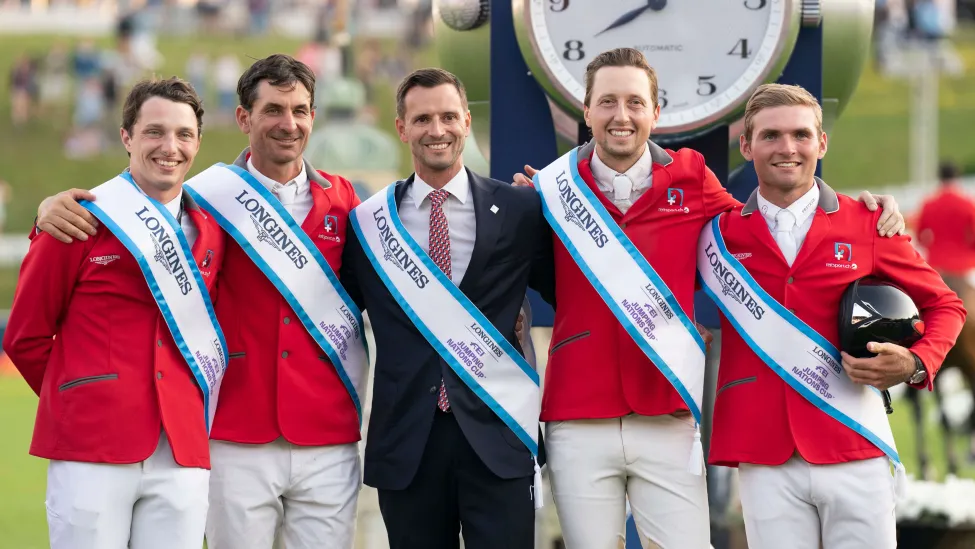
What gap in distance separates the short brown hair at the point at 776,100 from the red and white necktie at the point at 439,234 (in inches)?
38.5

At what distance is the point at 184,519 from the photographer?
168 inches

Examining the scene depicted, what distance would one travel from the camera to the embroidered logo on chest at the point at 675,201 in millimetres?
4570

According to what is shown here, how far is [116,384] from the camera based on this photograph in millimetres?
4320

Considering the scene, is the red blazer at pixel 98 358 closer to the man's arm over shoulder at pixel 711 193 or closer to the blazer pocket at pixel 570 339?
the blazer pocket at pixel 570 339

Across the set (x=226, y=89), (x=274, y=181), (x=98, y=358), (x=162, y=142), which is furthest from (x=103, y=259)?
(x=226, y=89)

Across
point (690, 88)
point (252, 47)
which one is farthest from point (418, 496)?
point (252, 47)

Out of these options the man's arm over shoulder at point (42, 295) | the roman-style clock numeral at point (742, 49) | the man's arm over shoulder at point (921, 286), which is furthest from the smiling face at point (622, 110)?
the man's arm over shoulder at point (42, 295)

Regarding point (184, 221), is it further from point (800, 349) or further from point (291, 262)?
point (800, 349)

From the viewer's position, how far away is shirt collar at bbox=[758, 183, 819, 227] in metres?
4.52

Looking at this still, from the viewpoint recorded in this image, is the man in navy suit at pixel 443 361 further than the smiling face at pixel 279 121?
No

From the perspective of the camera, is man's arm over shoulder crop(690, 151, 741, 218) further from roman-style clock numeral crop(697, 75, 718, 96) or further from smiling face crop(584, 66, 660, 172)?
roman-style clock numeral crop(697, 75, 718, 96)

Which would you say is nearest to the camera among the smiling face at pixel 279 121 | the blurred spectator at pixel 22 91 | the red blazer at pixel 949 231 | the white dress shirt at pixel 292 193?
the smiling face at pixel 279 121

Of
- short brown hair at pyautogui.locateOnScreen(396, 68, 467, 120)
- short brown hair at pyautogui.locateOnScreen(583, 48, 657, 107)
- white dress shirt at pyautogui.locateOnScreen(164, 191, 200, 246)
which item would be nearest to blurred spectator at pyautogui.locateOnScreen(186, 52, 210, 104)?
white dress shirt at pyautogui.locateOnScreen(164, 191, 200, 246)

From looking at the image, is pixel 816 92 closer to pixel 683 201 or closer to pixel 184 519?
pixel 683 201
